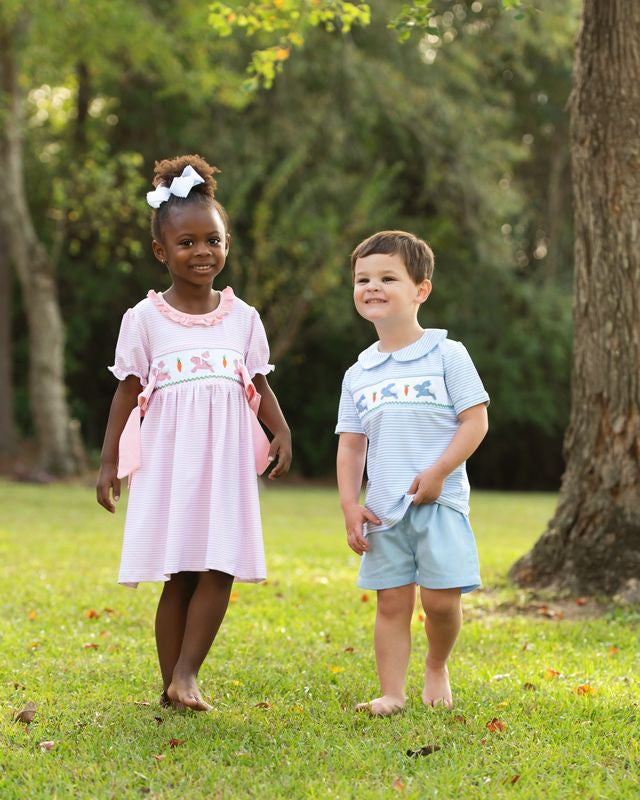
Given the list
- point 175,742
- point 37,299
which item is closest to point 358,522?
point 175,742

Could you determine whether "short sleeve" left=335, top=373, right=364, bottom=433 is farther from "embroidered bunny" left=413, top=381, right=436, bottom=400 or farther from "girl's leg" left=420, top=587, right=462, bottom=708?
"girl's leg" left=420, top=587, right=462, bottom=708

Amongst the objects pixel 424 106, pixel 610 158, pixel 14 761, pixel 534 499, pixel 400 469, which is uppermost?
pixel 424 106

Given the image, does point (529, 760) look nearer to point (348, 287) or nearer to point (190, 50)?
point (190, 50)

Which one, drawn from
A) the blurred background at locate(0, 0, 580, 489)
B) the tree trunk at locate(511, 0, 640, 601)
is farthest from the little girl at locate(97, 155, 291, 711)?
the blurred background at locate(0, 0, 580, 489)

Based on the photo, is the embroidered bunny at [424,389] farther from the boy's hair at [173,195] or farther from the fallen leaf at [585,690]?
the fallen leaf at [585,690]

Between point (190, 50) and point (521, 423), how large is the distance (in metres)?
11.1

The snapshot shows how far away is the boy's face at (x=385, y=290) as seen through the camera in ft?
12.3

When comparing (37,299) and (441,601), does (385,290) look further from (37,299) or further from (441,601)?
(37,299)

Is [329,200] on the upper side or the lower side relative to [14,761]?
upper

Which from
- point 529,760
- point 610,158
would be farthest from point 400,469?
point 610,158

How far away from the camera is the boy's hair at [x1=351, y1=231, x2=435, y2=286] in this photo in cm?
377

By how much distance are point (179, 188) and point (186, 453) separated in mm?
948

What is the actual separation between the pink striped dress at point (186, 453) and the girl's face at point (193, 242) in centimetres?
15

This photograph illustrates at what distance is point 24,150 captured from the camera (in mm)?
20312
